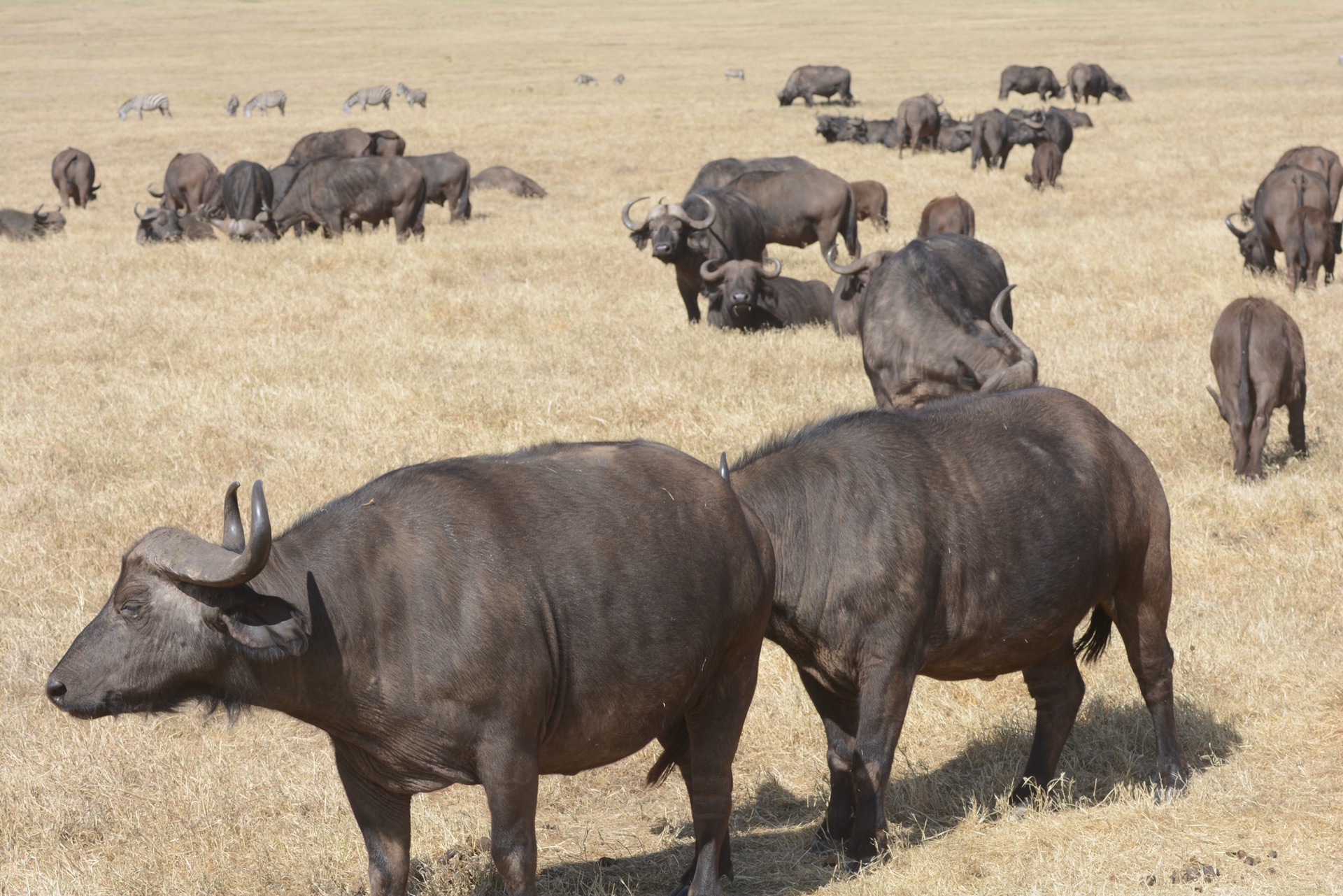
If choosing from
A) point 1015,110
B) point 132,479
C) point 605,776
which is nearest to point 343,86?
point 1015,110

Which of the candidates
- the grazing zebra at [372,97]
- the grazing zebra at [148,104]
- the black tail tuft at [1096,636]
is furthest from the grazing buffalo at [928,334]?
the grazing zebra at [148,104]

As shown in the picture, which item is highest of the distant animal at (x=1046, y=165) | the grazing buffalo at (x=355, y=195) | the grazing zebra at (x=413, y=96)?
the grazing buffalo at (x=355, y=195)

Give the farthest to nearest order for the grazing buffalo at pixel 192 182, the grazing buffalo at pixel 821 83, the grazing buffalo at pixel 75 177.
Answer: the grazing buffalo at pixel 821 83 → the grazing buffalo at pixel 75 177 → the grazing buffalo at pixel 192 182

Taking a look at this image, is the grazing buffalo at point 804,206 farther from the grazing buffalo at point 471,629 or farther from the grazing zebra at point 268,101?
the grazing zebra at point 268,101

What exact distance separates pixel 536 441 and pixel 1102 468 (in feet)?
16.6

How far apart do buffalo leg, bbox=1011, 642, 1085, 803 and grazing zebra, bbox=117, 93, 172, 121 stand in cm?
4462

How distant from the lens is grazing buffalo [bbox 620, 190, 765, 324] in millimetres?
15273

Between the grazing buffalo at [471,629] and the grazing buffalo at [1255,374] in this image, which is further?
the grazing buffalo at [1255,374]

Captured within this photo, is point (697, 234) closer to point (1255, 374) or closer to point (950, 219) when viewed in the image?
point (950, 219)

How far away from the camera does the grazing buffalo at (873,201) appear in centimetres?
2061

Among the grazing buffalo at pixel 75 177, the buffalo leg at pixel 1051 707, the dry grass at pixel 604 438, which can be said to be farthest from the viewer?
the grazing buffalo at pixel 75 177

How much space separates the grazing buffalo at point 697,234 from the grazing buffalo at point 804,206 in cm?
102

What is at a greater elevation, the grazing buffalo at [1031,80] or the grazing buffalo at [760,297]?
the grazing buffalo at [760,297]

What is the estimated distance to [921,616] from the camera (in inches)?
187
